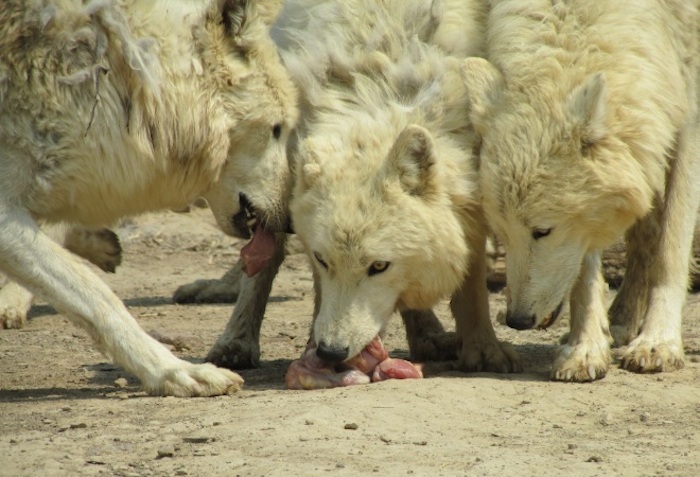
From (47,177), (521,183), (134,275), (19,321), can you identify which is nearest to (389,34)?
(521,183)

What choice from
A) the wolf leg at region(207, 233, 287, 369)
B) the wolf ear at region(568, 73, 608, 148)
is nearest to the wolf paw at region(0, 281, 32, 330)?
the wolf leg at region(207, 233, 287, 369)

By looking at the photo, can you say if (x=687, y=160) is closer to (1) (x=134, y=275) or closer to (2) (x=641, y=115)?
(2) (x=641, y=115)

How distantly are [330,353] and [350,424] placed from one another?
0.97 metres

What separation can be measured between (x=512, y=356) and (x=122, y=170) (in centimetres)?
226

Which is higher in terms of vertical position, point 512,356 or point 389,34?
point 389,34

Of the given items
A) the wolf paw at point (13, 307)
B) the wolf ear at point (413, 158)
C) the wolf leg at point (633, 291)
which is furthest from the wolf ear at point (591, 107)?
the wolf paw at point (13, 307)

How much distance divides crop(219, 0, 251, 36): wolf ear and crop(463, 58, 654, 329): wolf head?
1.14 metres

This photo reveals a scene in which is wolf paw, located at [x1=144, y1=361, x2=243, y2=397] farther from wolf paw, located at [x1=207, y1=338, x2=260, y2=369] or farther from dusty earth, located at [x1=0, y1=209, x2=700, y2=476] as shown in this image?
wolf paw, located at [x1=207, y1=338, x2=260, y2=369]

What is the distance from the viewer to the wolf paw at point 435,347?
6602 millimetres

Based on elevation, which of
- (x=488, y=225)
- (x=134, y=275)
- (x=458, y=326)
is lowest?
(x=134, y=275)

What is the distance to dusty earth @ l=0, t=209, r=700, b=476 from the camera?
13.4 feet

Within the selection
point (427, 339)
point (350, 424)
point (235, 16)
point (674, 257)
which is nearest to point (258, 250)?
point (427, 339)

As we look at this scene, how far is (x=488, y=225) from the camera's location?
19.2ft

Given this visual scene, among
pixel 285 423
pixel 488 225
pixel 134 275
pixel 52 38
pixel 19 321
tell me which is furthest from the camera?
pixel 134 275
